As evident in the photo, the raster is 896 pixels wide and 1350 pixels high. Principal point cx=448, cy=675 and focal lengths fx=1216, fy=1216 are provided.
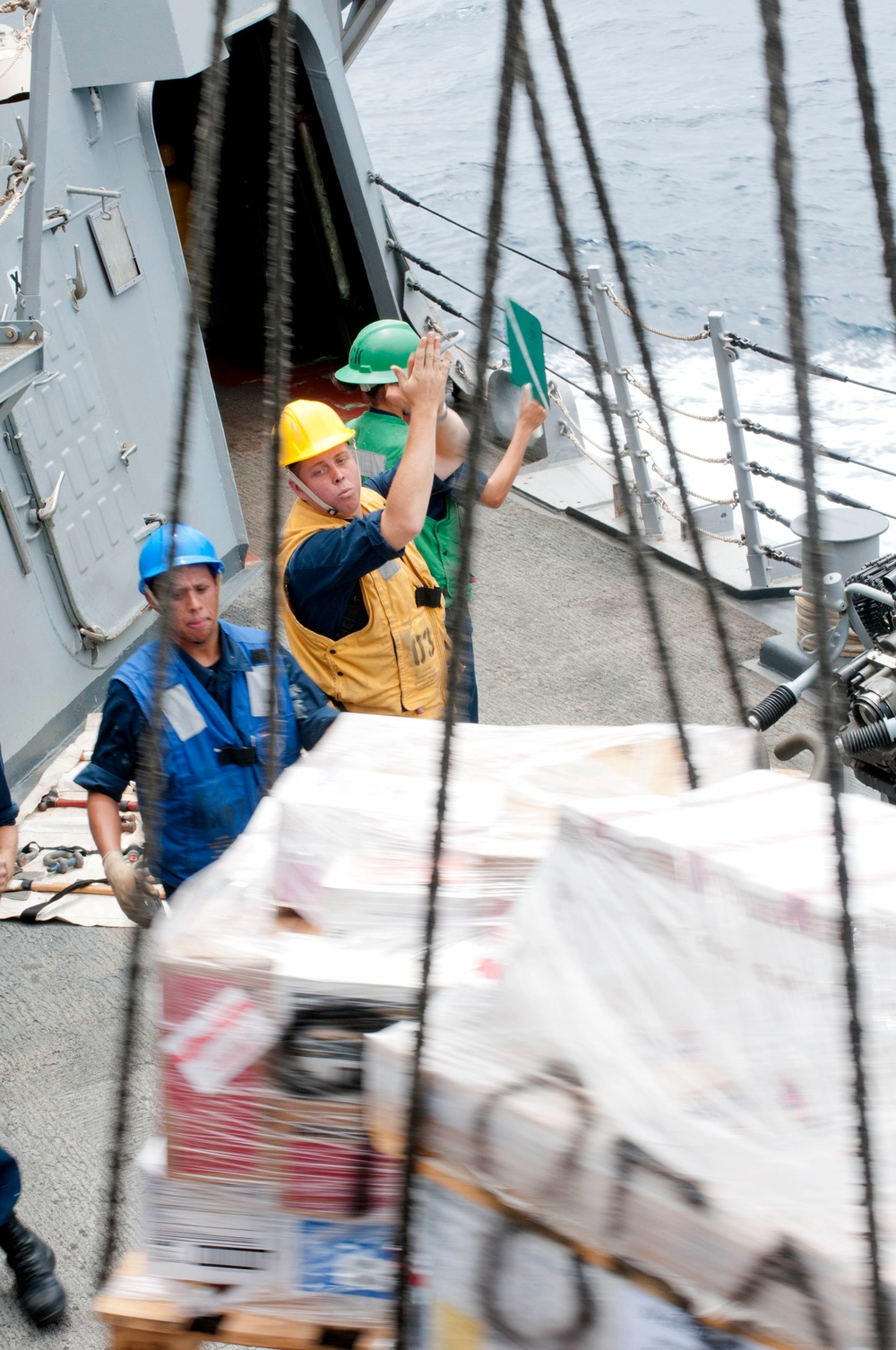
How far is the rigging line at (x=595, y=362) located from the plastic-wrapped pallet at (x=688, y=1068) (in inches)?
19.7

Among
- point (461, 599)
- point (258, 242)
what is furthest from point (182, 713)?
point (258, 242)

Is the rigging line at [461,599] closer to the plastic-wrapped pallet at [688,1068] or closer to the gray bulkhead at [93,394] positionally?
the plastic-wrapped pallet at [688,1068]

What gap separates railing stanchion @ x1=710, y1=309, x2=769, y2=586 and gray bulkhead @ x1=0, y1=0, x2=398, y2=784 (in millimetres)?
2662

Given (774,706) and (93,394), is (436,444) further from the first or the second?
(93,394)

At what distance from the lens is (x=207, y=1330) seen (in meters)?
1.62

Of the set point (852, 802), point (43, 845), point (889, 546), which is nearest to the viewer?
point (852, 802)

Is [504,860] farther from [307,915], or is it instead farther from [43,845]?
[43,845]

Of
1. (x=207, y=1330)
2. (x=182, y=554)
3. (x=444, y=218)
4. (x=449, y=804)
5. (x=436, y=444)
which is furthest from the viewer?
(x=444, y=218)

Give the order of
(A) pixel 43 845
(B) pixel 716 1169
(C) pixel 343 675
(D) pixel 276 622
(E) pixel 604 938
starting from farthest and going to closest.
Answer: (A) pixel 43 845, (C) pixel 343 675, (D) pixel 276 622, (E) pixel 604 938, (B) pixel 716 1169

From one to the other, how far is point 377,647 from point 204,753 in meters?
0.69

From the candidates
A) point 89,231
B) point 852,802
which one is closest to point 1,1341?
point 852,802

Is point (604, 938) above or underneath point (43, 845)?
above

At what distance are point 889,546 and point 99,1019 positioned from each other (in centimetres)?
1026

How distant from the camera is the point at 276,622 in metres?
2.05
